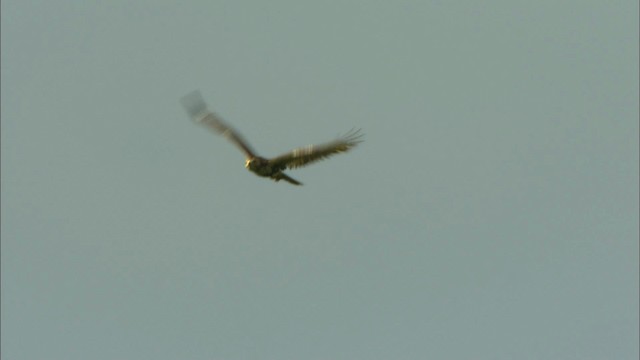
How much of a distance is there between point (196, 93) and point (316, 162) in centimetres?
443

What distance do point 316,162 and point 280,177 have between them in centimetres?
148

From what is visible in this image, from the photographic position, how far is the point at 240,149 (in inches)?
2763

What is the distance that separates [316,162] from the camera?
2734 inches

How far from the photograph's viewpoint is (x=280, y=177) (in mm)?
70312

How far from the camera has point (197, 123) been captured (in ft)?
230

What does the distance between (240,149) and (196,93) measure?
3.22 meters

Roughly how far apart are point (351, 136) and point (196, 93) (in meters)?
4.76

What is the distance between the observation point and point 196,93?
67.7 metres

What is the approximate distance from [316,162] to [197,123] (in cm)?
392

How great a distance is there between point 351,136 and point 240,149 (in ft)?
13.1

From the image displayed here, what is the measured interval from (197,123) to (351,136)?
519 cm
